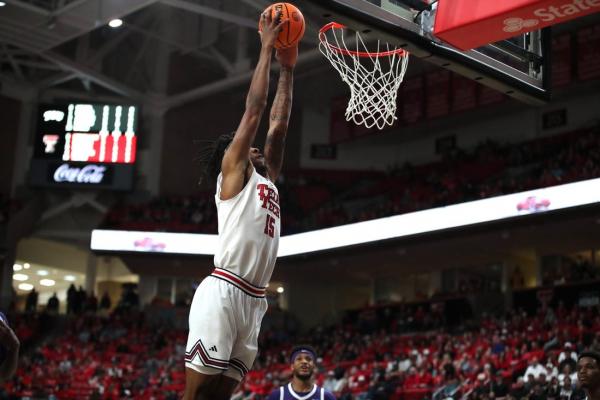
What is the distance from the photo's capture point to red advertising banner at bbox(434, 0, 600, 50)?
6.36m

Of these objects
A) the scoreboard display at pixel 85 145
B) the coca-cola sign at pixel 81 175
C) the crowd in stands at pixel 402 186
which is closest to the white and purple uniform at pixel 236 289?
the crowd in stands at pixel 402 186

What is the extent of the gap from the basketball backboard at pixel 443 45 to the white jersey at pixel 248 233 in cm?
213

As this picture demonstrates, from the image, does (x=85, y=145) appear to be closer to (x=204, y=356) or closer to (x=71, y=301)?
(x=71, y=301)

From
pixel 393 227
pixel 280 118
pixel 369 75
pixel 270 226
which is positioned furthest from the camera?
pixel 393 227

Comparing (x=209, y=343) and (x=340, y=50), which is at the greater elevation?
(x=340, y=50)

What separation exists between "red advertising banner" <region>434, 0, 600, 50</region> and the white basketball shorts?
305 cm

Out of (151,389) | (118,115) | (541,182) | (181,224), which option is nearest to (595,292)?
(541,182)

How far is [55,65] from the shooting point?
26.7 meters

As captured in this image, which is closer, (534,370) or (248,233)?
(248,233)

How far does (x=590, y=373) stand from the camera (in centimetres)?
596

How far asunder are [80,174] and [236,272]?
22.9 meters

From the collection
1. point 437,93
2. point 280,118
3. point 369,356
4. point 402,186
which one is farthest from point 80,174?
point 280,118

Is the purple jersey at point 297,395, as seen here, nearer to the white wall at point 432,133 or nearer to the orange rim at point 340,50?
the orange rim at point 340,50

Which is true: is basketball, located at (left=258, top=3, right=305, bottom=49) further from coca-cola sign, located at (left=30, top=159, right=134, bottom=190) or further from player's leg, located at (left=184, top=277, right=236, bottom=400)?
coca-cola sign, located at (left=30, top=159, right=134, bottom=190)
